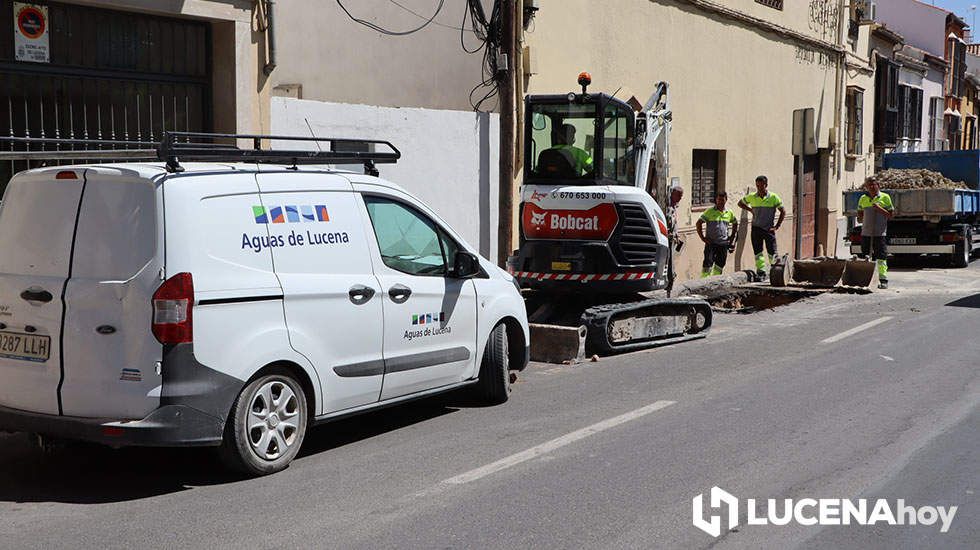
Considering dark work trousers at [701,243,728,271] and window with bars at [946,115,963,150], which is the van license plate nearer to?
dark work trousers at [701,243,728,271]

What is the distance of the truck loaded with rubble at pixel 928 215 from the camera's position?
2314 centimetres

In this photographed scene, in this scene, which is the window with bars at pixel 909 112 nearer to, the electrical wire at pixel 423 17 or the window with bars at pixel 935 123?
the window with bars at pixel 935 123

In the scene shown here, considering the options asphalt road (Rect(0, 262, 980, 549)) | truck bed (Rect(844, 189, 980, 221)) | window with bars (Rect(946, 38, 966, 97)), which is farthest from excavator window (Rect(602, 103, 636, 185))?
window with bars (Rect(946, 38, 966, 97))

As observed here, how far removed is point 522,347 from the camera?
29.6 feet

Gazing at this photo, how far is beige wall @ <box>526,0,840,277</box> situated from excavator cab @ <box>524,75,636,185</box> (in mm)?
3786

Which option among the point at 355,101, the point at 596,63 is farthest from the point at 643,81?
the point at 355,101

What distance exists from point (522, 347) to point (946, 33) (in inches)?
1471

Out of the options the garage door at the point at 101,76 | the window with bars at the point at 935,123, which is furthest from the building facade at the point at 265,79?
the window with bars at the point at 935,123

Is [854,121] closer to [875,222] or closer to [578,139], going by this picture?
[875,222]

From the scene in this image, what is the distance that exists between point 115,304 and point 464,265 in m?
2.90

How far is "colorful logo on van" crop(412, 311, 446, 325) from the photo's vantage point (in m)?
7.60

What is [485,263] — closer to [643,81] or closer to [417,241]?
[417,241]

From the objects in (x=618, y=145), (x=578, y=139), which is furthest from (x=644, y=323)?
(x=578, y=139)

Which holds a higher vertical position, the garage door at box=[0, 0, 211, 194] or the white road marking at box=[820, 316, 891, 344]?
the garage door at box=[0, 0, 211, 194]
